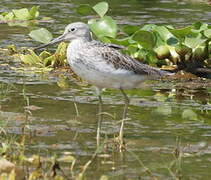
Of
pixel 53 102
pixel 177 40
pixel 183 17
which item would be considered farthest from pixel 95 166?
pixel 183 17

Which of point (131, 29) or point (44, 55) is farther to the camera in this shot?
point (44, 55)

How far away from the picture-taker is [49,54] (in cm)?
1090

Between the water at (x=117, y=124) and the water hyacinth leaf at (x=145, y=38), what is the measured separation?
54cm

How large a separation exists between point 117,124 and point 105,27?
9.40 ft

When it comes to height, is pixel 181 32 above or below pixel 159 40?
above

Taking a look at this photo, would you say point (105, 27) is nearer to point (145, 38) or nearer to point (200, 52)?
point (145, 38)

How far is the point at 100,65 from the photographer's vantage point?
7.39 m

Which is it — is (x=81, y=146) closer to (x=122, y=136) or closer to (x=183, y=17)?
(x=122, y=136)

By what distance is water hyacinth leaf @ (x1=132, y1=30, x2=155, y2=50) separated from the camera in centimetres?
994

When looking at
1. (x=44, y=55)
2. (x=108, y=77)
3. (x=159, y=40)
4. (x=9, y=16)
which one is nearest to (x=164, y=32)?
(x=159, y=40)

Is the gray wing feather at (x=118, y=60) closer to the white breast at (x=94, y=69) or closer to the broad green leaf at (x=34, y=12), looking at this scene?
the white breast at (x=94, y=69)

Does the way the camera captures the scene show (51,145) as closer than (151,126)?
Yes

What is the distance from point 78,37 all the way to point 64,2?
7863 mm

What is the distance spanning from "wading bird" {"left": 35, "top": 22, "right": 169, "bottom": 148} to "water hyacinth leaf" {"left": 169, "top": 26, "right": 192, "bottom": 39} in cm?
237
